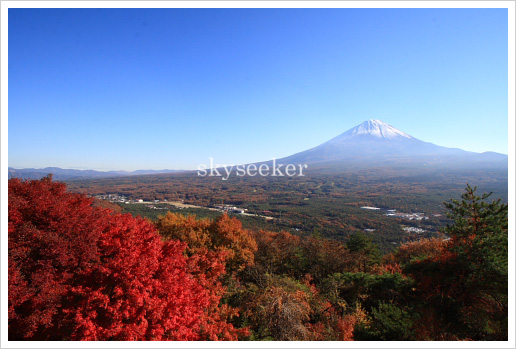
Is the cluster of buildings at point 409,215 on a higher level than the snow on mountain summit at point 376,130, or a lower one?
→ lower

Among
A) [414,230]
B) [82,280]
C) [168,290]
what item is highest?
[82,280]

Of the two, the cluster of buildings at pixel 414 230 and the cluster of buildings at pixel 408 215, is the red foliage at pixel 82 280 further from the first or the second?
the cluster of buildings at pixel 408 215

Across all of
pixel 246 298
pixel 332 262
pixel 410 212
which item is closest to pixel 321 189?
pixel 410 212

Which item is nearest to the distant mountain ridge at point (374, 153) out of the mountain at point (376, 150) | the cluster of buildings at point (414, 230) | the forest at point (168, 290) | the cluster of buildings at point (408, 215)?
the mountain at point (376, 150)

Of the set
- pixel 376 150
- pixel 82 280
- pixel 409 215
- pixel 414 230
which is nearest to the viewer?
pixel 82 280

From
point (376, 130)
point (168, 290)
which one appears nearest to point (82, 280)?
point (168, 290)

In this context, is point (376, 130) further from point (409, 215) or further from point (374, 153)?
point (409, 215)

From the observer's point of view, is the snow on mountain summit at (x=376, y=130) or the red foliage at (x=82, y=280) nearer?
the red foliage at (x=82, y=280)

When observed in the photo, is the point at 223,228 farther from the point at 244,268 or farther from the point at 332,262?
the point at 332,262
